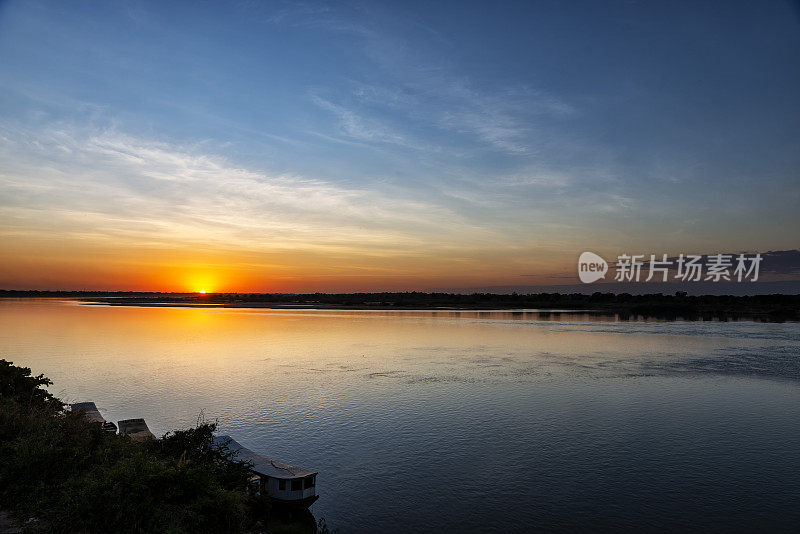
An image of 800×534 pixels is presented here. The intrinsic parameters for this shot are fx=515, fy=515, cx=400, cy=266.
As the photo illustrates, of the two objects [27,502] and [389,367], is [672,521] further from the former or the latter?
[389,367]

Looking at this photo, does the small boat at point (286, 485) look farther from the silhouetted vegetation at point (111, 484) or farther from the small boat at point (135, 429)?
the small boat at point (135, 429)

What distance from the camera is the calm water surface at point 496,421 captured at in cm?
1849

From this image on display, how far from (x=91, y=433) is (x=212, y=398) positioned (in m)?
16.4

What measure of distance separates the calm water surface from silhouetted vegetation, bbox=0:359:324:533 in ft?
14.7

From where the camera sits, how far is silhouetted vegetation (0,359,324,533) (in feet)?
41.7

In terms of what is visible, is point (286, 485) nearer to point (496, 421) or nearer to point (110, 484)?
point (110, 484)

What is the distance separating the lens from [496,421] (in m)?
28.9

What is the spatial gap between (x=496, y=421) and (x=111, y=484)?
20.5m

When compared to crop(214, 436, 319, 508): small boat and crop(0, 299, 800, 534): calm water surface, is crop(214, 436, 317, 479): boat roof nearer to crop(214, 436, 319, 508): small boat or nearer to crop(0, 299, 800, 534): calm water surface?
crop(214, 436, 319, 508): small boat

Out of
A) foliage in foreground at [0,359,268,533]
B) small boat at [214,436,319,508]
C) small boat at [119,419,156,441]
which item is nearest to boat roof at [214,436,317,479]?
small boat at [214,436,319,508]

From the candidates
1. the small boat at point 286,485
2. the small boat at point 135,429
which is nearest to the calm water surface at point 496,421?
the small boat at point 286,485

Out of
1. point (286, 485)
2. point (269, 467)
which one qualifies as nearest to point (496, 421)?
point (269, 467)

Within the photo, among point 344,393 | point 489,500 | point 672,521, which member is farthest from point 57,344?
point 672,521

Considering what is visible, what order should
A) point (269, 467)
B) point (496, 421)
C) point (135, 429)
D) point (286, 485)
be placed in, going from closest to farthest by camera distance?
point (286, 485)
point (269, 467)
point (135, 429)
point (496, 421)
